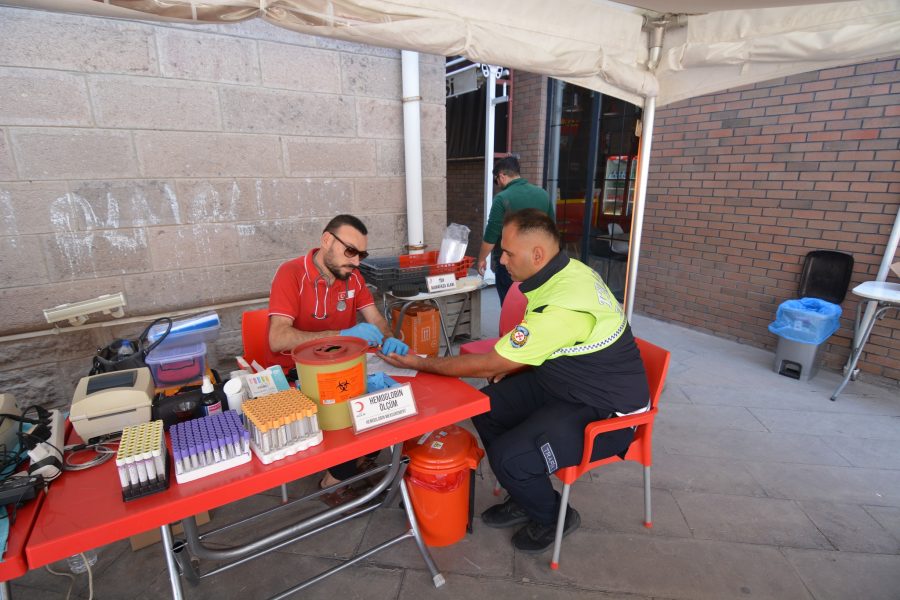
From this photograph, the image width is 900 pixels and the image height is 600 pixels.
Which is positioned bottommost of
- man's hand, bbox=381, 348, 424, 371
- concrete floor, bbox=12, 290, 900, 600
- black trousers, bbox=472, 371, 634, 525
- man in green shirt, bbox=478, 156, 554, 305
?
concrete floor, bbox=12, 290, 900, 600

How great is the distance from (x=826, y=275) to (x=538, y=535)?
3522 mm

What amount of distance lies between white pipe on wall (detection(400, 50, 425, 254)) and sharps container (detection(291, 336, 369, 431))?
2.64 metres

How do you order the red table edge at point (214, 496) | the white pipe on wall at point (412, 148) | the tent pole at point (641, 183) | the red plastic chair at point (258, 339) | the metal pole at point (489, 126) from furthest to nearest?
the metal pole at point (489, 126)
the white pipe on wall at point (412, 148)
the tent pole at point (641, 183)
the red plastic chair at point (258, 339)
the red table edge at point (214, 496)

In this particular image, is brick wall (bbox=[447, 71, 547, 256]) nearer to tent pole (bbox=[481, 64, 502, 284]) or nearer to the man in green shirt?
tent pole (bbox=[481, 64, 502, 284])

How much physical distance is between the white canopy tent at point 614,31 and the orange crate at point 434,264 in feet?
4.72

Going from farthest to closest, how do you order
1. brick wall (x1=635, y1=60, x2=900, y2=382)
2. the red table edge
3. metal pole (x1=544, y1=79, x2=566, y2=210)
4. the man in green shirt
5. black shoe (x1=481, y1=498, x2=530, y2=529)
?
metal pole (x1=544, y1=79, x2=566, y2=210) < the man in green shirt < brick wall (x1=635, y1=60, x2=900, y2=382) < black shoe (x1=481, y1=498, x2=530, y2=529) < the red table edge

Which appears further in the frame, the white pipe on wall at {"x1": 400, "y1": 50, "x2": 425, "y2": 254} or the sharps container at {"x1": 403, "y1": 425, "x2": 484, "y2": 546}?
the white pipe on wall at {"x1": 400, "y1": 50, "x2": 425, "y2": 254}

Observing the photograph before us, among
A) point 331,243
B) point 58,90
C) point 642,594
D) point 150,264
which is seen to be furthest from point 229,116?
point 642,594

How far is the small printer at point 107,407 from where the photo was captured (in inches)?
51.2

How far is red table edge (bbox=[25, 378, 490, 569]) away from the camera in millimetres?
986

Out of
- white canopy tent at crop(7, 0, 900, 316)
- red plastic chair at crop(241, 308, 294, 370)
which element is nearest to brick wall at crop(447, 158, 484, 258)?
white canopy tent at crop(7, 0, 900, 316)

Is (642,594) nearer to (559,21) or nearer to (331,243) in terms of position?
(331,243)

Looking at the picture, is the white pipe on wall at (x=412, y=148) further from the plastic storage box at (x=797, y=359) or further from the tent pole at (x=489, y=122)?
the plastic storage box at (x=797, y=359)

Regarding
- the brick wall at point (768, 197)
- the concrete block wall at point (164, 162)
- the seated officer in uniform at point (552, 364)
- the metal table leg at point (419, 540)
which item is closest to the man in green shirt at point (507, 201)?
the concrete block wall at point (164, 162)
